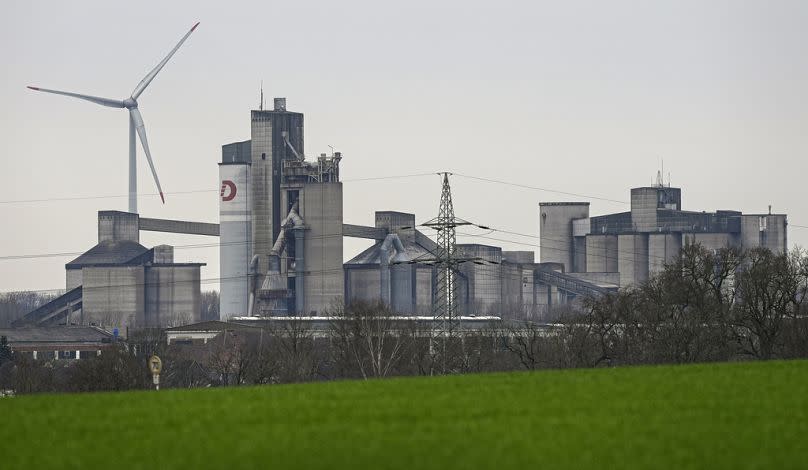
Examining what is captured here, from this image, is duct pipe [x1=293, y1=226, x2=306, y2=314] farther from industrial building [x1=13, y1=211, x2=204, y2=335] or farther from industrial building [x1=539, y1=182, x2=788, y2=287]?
industrial building [x1=539, y1=182, x2=788, y2=287]

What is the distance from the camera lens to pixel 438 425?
65.8 feet

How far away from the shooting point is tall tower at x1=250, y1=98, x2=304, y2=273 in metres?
147

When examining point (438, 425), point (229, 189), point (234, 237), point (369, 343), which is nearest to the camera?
point (438, 425)

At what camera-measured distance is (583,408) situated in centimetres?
2162

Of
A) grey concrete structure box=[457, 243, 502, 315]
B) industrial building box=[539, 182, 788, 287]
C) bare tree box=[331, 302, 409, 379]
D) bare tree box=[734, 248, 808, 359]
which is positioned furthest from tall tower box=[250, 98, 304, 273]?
bare tree box=[734, 248, 808, 359]

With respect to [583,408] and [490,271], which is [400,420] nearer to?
[583,408]

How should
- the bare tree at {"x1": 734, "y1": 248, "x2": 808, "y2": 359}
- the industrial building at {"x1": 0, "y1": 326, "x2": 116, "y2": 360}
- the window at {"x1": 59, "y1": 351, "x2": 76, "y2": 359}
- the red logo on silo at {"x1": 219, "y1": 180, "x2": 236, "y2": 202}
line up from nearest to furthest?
1. the bare tree at {"x1": 734, "y1": 248, "x2": 808, "y2": 359}
2. the industrial building at {"x1": 0, "y1": 326, "x2": 116, "y2": 360}
3. the window at {"x1": 59, "y1": 351, "x2": 76, "y2": 359}
4. the red logo on silo at {"x1": 219, "y1": 180, "x2": 236, "y2": 202}

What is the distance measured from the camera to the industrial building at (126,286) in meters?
162

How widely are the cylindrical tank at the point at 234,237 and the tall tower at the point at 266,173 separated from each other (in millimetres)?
1684

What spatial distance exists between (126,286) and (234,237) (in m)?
17.6

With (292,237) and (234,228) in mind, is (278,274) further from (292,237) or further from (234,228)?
(234,228)

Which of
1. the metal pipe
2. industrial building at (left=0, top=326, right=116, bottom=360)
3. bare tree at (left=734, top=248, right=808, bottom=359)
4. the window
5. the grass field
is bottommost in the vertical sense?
the window

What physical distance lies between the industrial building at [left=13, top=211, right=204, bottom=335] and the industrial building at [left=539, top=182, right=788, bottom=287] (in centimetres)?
4449

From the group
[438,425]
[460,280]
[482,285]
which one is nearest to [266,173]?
[460,280]
